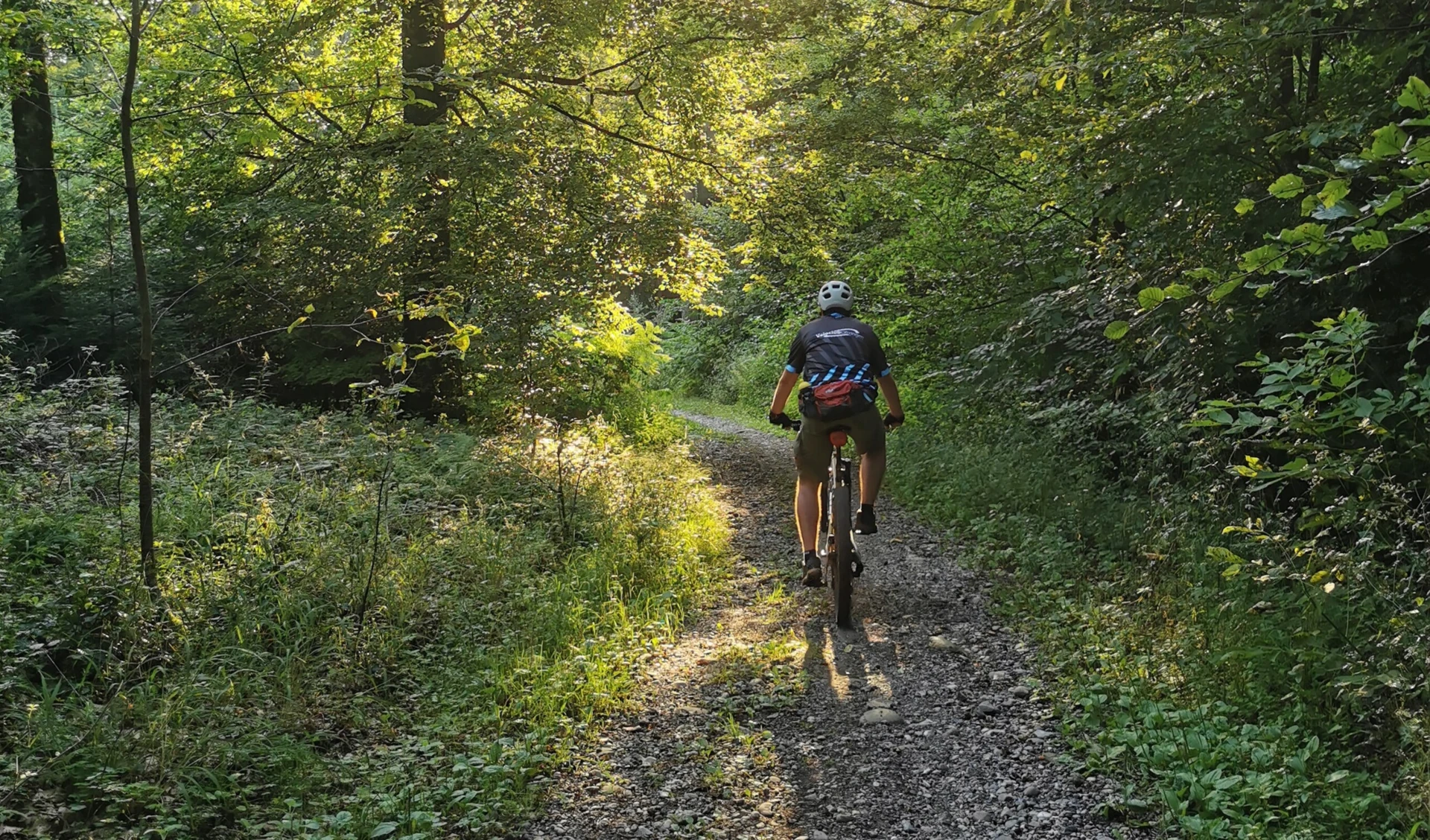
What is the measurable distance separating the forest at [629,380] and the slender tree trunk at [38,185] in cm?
10

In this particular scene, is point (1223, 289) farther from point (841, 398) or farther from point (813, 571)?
point (813, 571)

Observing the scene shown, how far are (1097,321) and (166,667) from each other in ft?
22.2

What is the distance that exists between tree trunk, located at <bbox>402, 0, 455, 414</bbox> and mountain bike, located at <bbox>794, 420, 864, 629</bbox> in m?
4.80

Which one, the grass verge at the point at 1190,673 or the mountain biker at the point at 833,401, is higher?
the mountain biker at the point at 833,401

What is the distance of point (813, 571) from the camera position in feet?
21.4

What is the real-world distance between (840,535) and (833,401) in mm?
936

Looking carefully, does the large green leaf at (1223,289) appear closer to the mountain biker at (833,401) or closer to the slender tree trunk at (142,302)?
the mountain biker at (833,401)

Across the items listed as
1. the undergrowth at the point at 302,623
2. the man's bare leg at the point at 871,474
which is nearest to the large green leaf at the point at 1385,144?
the undergrowth at the point at 302,623

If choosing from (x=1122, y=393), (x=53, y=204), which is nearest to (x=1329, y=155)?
(x=1122, y=393)

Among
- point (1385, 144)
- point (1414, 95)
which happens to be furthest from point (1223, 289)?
point (1414, 95)

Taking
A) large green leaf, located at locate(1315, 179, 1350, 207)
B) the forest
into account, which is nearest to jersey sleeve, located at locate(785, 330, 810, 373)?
the forest

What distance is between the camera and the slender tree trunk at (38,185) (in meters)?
12.4

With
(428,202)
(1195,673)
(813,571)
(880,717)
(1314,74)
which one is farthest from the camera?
(428,202)

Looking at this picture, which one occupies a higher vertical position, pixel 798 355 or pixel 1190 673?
pixel 798 355
